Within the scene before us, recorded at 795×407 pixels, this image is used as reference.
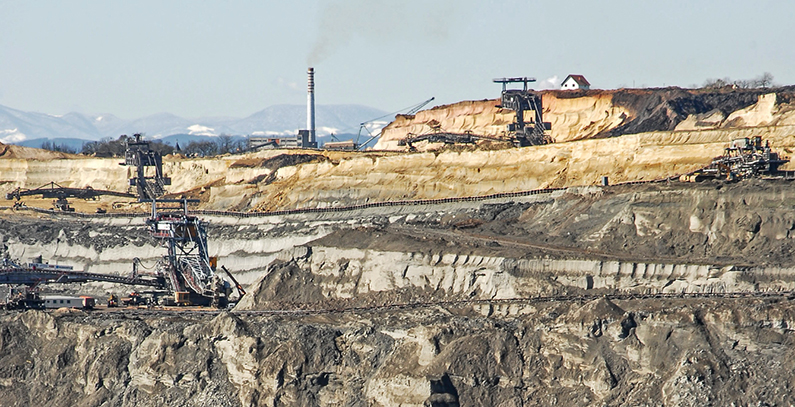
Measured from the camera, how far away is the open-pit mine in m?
60.2

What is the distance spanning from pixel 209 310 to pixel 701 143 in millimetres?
42904

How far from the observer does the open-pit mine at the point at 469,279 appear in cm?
6022

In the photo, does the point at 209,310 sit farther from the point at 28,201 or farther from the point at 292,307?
the point at 28,201

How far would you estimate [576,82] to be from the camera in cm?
14162

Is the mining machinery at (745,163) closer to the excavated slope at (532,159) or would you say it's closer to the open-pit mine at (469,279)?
the open-pit mine at (469,279)

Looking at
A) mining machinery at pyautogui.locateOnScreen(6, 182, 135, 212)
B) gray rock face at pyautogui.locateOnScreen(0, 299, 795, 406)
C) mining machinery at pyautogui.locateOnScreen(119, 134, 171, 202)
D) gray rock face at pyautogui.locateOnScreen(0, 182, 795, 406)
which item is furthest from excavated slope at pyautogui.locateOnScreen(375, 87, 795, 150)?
gray rock face at pyautogui.locateOnScreen(0, 299, 795, 406)

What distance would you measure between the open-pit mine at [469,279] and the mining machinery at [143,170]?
18.0m

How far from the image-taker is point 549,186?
106688 millimetres

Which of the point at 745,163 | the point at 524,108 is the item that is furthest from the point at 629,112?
the point at 745,163

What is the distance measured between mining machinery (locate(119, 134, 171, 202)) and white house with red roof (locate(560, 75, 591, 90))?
4916 cm

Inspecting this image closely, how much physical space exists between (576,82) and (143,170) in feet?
176

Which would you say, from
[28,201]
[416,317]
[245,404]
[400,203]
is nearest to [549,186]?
[400,203]

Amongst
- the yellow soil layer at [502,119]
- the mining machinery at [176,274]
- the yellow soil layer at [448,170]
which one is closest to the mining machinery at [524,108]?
the yellow soil layer at [502,119]

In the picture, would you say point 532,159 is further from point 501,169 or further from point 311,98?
point 311,98
